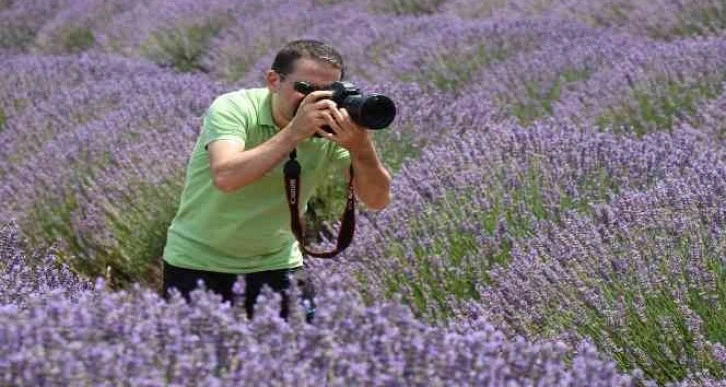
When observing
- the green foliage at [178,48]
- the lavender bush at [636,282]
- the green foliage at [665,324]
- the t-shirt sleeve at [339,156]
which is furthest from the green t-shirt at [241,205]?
the green foliage at [178,48]

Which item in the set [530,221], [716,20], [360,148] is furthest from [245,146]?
[716,20]

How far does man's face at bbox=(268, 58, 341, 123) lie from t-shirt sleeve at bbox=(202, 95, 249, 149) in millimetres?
93

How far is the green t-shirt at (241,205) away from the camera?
8.38 ft

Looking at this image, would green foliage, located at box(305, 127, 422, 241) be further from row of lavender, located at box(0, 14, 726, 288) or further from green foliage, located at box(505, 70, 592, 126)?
green foliage, located at box(505, 70, 592, 126)

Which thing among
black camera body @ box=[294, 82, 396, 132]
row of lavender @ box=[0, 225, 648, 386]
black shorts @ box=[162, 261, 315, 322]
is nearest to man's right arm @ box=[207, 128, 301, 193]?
black camera body @ box=[294, 82, 396, 132]

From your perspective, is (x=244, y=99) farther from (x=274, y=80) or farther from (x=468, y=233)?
(x=468, y=233)

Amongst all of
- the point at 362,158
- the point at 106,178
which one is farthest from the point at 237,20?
the point at 362,158

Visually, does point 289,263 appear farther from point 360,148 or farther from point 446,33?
point 446,33

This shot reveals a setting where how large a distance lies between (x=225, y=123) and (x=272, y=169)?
141mm

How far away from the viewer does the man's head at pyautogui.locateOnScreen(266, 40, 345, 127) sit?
7.93ft

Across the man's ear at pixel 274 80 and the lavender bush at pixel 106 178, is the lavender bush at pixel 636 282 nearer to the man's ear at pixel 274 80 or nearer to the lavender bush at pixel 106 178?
the man's ear at pixel 274 80

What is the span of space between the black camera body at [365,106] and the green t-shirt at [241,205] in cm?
26

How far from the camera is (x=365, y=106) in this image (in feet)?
7.41

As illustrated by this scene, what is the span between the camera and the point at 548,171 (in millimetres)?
3262
